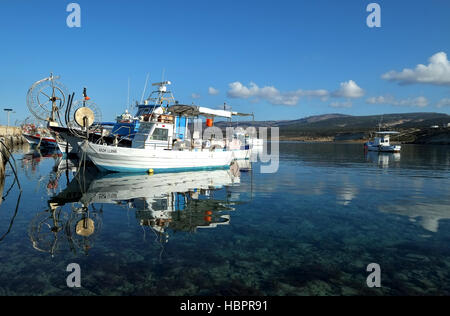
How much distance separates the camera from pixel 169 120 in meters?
26.5

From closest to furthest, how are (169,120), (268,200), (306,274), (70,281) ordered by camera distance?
(70,281) → (306,274) → (268,200) → (169,120)

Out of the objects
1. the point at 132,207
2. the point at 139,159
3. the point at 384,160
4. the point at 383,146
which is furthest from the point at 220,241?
the point at 383,146

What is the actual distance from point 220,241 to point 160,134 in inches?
712

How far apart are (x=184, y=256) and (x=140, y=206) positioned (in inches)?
254

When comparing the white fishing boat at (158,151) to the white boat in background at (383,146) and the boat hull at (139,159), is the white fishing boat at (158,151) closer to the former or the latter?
the boat hull at (139,159)

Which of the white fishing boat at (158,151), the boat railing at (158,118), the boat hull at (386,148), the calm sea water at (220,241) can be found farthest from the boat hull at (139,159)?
the boat hull at (386,148)

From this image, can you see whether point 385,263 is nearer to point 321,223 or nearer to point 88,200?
point 321,223

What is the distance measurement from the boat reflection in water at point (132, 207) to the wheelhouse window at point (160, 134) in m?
4.84

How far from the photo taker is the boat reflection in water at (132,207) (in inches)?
387

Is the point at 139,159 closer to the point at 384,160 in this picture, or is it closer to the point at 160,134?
the point at 160,134

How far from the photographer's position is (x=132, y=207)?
13633mm

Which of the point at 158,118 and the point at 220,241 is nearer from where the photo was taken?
the point at 220,241
